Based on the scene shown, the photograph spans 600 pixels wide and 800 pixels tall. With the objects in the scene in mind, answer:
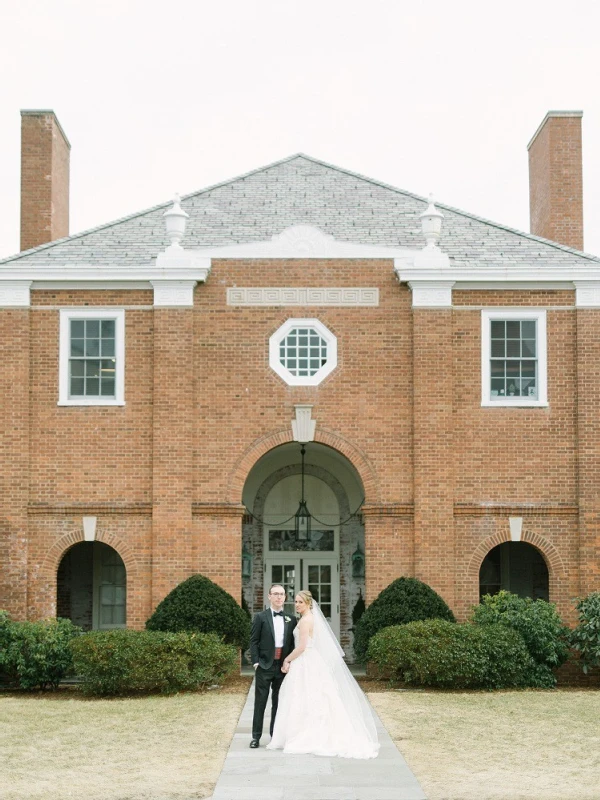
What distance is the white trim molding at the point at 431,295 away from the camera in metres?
23.1

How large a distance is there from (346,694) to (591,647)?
27.2 feet

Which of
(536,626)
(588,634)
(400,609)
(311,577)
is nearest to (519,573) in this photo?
Answer: (311,577)

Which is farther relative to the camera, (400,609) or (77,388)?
(77,388)

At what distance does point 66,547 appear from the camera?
23062 mm

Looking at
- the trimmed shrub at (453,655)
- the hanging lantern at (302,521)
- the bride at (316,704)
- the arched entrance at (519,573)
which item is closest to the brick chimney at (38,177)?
the hanging lantern at (302,521)

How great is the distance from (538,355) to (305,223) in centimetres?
507

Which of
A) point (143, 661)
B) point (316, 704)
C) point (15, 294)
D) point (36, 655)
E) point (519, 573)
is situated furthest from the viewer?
point (519, 573)

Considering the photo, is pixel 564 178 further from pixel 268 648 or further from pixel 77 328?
pixel 268 648

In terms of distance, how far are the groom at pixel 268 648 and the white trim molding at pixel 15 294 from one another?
1063 cm

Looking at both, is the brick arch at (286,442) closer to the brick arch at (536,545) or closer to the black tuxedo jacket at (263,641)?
the brick arch at (536,545)

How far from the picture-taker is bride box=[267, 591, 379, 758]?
14250mm

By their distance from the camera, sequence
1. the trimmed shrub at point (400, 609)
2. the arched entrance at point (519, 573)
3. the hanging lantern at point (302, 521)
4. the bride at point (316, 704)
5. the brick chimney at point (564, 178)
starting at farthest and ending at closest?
the brick chimney at point (564, 178), the arched entrance at point (519, 573), the hanging lantern at point (302, 521), the trimmed shrub at point (400, 609), the bride at point (316, 704)

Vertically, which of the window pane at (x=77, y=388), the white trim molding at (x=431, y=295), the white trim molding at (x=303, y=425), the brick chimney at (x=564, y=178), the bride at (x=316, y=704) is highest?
the brick chimney at (x=564, y=178)

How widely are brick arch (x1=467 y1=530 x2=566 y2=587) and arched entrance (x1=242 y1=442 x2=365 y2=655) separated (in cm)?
386
